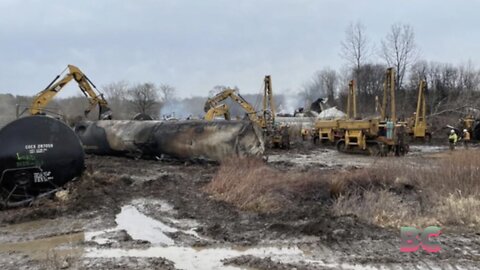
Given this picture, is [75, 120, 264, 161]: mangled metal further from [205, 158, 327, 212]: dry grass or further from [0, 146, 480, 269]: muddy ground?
[0, 146, 480, 269]: muddy ground

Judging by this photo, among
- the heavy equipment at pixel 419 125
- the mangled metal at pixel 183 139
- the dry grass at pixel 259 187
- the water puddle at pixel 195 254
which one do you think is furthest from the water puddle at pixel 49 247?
the heavy equipment at pixel 419 125

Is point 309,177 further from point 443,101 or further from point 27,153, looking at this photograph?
point 443,101

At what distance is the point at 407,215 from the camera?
24.1 ft

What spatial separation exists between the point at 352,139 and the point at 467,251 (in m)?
16.6

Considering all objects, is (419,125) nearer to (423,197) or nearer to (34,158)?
(423,197)

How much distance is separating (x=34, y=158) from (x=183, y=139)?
6.63 m

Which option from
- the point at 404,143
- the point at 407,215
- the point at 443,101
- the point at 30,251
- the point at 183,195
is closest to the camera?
the point at 30,251

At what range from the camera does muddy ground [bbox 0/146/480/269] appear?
17.4 feet

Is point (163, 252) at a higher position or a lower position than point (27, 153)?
lower

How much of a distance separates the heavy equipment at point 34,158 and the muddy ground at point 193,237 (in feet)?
1.25

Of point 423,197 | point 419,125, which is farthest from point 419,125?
point 423,197

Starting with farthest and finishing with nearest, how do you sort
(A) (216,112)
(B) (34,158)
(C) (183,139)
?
(A) (216,112) < (C) (183,139) < (B) (34,158)

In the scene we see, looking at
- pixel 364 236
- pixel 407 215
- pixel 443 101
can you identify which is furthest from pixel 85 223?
pixel 443 101

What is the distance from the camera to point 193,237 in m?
6.56
